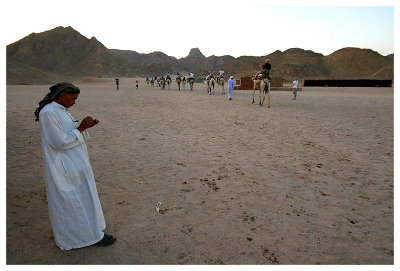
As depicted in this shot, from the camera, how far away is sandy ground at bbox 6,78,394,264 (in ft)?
9.41

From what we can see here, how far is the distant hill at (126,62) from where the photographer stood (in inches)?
2596

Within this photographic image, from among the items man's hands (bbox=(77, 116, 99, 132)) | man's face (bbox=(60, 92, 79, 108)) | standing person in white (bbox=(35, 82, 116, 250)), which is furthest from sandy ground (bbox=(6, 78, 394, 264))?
man's face (bbox=(60, 92, 79, 108))

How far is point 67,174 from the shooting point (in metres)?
2.68

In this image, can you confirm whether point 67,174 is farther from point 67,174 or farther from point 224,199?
point 224,199

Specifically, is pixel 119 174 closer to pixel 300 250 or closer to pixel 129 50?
pixel 300 250

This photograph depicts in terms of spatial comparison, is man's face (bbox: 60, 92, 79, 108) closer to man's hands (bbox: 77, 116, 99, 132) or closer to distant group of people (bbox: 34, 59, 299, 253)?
distant group of people (bbox: 34, 59, 299, 253)

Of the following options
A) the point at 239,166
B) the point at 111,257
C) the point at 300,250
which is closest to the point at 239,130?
the point at 239,166

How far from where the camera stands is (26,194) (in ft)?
13.7

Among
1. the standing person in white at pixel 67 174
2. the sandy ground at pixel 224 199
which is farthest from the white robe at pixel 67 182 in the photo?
the sandy ground at pixel 224 199

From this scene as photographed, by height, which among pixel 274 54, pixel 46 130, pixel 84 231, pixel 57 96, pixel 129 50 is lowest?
pixel 84 231

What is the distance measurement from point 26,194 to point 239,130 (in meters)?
6.32

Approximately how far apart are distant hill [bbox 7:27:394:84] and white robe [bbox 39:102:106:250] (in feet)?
186

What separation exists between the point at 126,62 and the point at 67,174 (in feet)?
434

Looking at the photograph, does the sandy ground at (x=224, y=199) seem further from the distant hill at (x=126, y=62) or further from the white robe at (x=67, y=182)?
the distant hill at (x=126, y=62)
